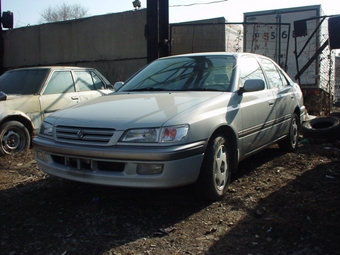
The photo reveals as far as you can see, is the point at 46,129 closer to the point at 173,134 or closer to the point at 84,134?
the point at 84,134

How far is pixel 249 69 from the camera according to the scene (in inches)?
190

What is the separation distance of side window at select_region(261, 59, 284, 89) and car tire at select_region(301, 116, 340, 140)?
1578 millimetres

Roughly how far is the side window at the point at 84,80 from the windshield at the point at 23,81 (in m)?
0.65

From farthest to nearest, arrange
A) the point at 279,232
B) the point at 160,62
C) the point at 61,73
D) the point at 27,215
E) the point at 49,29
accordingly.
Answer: the point at 49,29
the point at 61,73
the point at 160,62
the point at 27,215
the point at 279,232

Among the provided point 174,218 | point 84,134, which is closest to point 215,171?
point 174,218

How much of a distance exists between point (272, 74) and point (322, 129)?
191cm

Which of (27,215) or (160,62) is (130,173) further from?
(160,62)

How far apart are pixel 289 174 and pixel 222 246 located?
7.21 ft

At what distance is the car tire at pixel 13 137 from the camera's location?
596cm

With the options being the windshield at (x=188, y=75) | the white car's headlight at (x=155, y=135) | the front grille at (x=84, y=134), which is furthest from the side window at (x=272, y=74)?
the front grille at (x=84, y=134)

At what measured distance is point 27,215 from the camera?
3.60 m

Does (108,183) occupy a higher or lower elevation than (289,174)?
higher

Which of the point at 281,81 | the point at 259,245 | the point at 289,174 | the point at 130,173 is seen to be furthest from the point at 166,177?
the point at 281,81

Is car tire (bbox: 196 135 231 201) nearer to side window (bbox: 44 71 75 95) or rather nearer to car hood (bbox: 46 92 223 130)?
car hood (bbox: 46 92 223 130)
